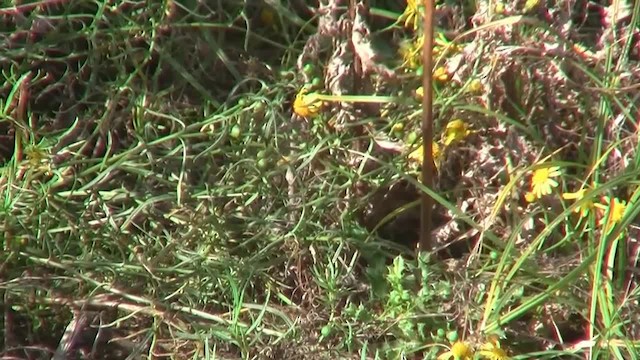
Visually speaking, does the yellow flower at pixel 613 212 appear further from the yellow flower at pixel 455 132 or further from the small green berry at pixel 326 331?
the small green berry at pixel 326 331

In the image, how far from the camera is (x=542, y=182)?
1.87 m

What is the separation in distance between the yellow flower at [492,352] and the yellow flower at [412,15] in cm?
71

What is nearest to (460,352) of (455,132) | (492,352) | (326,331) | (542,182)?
(492,352)

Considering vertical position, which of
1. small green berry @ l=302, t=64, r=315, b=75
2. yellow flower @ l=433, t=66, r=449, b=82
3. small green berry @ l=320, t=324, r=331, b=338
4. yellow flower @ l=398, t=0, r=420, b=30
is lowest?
small green berry @ l=320, t=324, r=331, b=338

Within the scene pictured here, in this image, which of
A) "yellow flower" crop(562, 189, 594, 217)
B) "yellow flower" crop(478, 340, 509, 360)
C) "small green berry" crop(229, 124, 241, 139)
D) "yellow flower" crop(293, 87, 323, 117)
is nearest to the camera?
"yellow flower" crop(478, 340, 509, 360)

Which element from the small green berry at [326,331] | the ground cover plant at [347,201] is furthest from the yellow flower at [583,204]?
the small green berry at [326,331]

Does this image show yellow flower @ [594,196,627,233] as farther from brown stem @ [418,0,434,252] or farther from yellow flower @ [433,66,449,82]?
yellow flower @ [433,66,449,82]

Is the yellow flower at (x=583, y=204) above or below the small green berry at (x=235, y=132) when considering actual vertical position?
above

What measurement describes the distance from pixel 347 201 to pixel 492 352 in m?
0.46

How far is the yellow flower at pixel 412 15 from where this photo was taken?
207 cm

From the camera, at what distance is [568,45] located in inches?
77.4

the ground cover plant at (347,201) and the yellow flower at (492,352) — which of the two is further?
the ground cover plant at (347,201)

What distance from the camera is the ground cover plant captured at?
6.04ft

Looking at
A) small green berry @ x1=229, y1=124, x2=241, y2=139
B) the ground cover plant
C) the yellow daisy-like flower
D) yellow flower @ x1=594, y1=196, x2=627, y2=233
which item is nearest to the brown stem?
the ground cover plant
